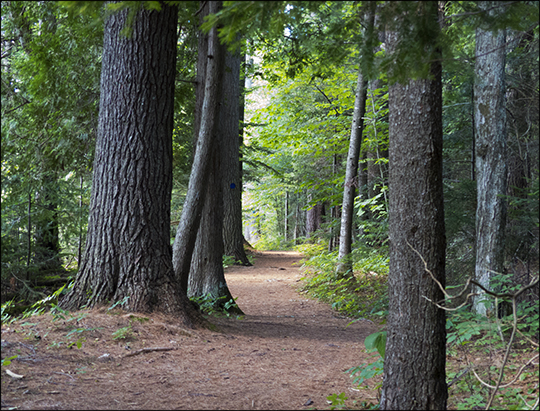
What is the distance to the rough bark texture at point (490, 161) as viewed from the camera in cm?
531

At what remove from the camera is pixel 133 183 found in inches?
203

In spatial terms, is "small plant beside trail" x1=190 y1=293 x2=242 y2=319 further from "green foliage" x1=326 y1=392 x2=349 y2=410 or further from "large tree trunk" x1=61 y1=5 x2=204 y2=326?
"green foliage" x1=326 y1=392 x2=349 y2=410

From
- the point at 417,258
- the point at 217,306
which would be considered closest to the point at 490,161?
the point at 417,258

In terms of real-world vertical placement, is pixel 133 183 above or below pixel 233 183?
below

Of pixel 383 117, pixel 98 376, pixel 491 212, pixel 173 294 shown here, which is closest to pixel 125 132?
pixel 173 294

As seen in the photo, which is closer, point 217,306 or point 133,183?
point 133,183

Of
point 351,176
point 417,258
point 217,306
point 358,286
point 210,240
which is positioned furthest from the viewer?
point 351,176

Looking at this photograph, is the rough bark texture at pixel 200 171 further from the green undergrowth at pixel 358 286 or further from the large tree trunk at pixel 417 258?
the large tree trunk at pixel 417 258

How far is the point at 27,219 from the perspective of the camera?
684 cm

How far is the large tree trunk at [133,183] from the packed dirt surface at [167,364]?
34cm

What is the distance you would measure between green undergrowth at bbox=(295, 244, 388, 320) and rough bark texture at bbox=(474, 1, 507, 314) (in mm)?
2022

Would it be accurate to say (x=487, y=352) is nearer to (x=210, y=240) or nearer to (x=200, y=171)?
(x=200, y=171)

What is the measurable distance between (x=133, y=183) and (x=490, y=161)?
14.9ft

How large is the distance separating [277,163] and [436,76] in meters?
18.6
